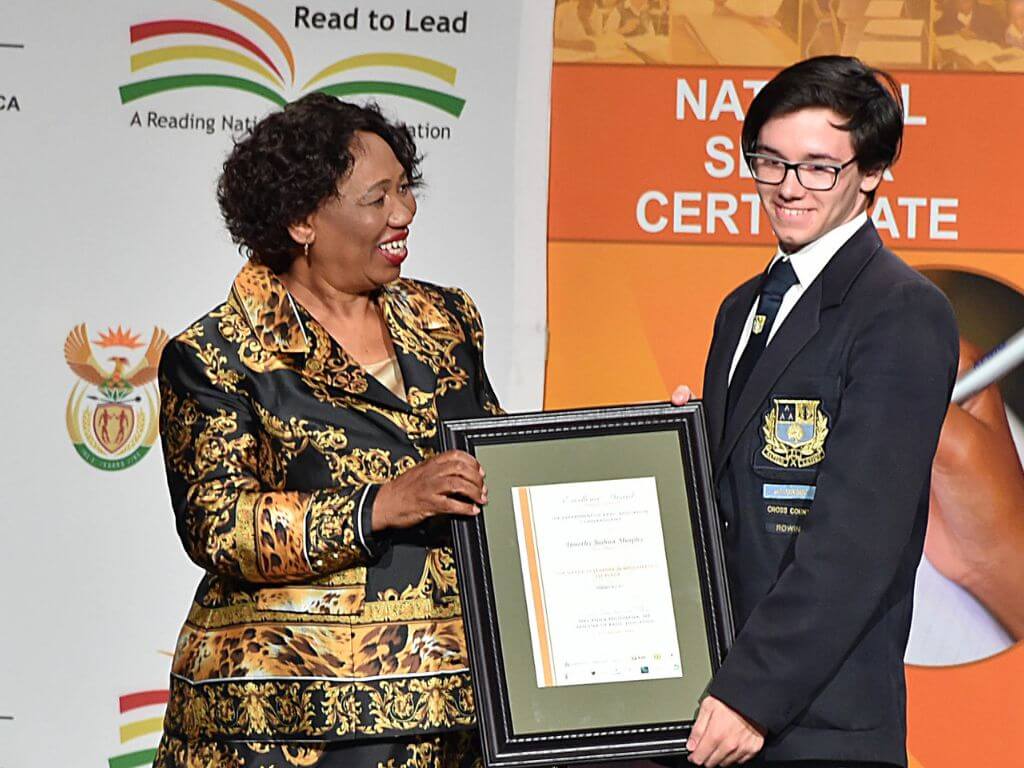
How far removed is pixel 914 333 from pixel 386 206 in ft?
3.02

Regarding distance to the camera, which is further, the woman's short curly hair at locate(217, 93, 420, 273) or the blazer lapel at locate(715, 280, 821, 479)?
the woman's short curly hair at locate(217, 93, 420, 273)

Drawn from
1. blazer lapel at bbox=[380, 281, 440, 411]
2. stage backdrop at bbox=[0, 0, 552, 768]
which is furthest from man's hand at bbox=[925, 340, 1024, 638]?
blazer lapel at bbox=[380, 281, 440, 411]

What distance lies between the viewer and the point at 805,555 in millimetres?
2004

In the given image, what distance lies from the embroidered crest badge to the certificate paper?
207 mm

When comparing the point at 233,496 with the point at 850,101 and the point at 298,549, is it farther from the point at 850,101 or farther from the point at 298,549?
the point at 850,101

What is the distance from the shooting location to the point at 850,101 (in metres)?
2.12

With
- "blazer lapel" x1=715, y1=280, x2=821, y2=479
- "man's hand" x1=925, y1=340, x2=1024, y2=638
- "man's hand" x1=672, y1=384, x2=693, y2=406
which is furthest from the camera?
"man's hand" x1=925, y1=340, x2=1024, y2=638

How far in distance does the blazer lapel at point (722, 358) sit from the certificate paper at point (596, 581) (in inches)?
5.1

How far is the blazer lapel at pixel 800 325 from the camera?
6.90 ft

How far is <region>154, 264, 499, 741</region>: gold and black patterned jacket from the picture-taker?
2314 mm

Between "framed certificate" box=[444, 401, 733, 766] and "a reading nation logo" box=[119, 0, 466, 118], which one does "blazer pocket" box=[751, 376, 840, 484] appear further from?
"a reading nation logo" box=[119, 0, 466, 118]

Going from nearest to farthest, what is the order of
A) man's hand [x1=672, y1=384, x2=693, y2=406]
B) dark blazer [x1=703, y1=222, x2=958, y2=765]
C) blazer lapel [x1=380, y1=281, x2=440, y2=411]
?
dark blazer [x1=703, y1=222, x2=958, y2=765] < man's hand [x1=672, y1=384, x2=693, y2=406] < blazer lapel [x1=380, y1=281, x2=440, y2=411]

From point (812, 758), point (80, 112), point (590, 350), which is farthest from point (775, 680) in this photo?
point (80, 112)

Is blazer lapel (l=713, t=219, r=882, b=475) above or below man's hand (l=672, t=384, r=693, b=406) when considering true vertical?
above
